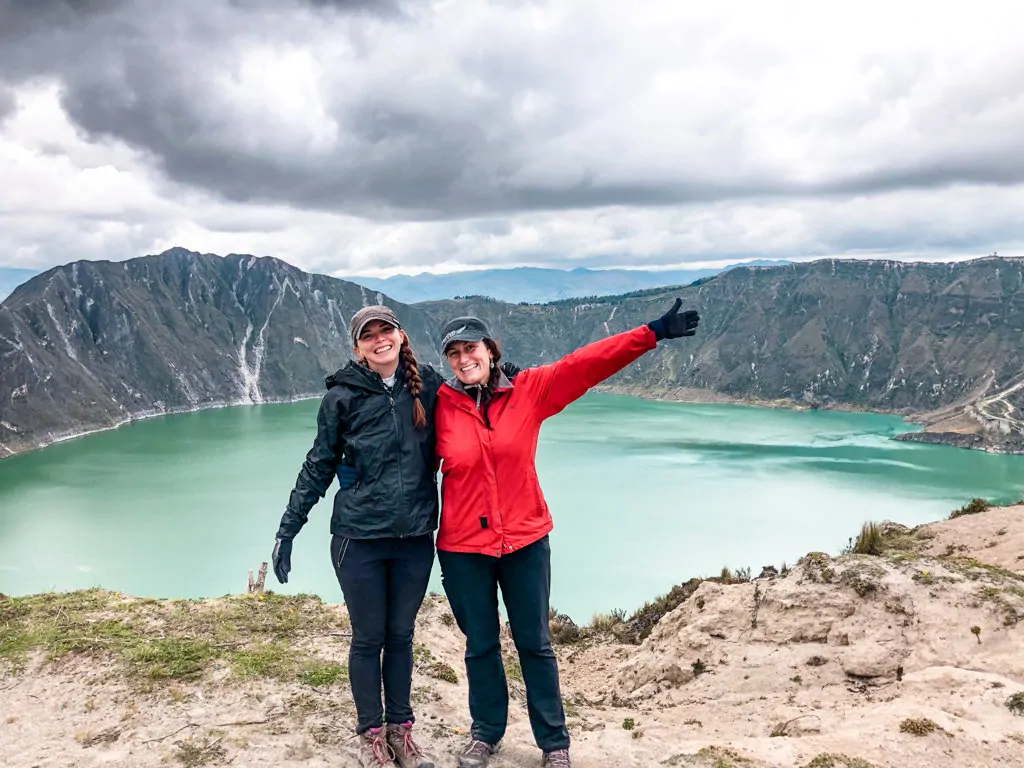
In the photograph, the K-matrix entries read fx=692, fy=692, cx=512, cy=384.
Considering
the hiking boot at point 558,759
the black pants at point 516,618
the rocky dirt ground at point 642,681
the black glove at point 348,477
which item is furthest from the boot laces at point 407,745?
the black glove at point 348,477

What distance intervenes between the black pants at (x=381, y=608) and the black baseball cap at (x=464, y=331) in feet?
3.50

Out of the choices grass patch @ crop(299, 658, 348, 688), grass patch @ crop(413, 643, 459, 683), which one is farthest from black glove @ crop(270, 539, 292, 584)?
grass patch @ crop(413, 643, 459, 683)

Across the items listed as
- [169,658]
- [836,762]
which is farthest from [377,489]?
[169,658]

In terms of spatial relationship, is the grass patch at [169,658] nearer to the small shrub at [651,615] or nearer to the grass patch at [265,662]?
the grass patch at [265,662]

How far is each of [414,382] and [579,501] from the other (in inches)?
1367

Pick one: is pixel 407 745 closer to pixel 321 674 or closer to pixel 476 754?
pixel 476 754

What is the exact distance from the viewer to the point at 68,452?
61.0 m

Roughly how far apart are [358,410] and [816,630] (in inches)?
191

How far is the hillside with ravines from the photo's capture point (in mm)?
78750

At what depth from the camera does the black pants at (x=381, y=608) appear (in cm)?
364

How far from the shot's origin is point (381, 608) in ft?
12.1

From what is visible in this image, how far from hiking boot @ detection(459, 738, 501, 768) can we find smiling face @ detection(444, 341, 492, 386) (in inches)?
82.8

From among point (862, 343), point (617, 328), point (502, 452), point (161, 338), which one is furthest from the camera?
point (617, 328)

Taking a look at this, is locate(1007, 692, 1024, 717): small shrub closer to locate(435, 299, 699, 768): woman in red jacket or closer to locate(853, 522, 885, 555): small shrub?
locate(435, 299, 699, 768): woman in red jacket
